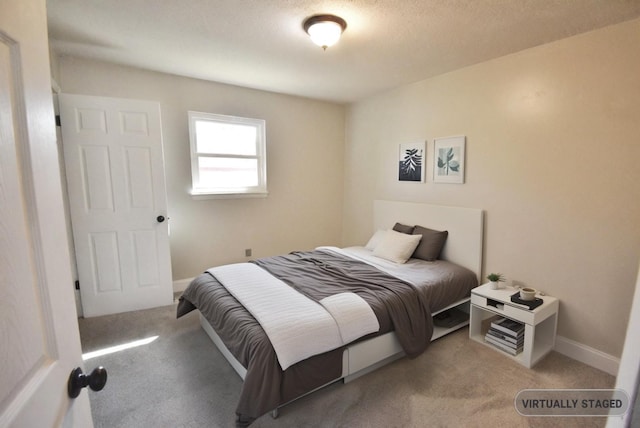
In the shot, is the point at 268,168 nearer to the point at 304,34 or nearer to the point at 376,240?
the point at 376,240

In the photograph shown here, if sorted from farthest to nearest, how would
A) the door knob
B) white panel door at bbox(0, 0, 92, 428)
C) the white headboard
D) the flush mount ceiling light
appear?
the white headboard < the flush mount ceiling light < the door knob < white panel door at bbox(0, 0, 92, 428)

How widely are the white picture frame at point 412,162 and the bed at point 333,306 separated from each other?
39 cm

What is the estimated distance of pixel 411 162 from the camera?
3.64 m

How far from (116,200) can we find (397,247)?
2.94 metres

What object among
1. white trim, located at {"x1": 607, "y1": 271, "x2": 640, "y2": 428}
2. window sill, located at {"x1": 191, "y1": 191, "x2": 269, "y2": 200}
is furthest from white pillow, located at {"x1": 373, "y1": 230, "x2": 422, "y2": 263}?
white trim, located at {"x1": 607, "y1": 271, "x2": 640, "y2": 428}

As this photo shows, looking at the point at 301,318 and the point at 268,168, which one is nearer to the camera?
the point at 301,318

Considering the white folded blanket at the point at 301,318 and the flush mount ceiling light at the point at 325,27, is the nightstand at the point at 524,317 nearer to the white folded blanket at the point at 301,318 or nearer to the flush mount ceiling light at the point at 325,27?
the white folded blanket at the point at 301,318

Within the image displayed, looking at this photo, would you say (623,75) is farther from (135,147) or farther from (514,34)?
(135,147)

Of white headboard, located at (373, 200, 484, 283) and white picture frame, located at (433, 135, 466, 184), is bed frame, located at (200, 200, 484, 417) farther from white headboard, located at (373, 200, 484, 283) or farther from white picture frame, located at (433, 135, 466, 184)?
white picture frame, located at (433, 135, 466, 184)

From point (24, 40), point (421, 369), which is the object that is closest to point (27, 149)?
point (24, 40)

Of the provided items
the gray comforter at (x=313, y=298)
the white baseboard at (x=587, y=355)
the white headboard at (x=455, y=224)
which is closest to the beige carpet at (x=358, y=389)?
the white baseboard at (x=587, y=355)

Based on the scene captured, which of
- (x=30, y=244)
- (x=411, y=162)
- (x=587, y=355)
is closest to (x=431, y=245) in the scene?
(x=411, y=162)

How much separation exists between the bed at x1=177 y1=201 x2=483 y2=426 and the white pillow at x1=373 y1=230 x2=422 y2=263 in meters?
0.04

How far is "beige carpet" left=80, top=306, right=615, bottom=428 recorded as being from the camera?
1787 mm
